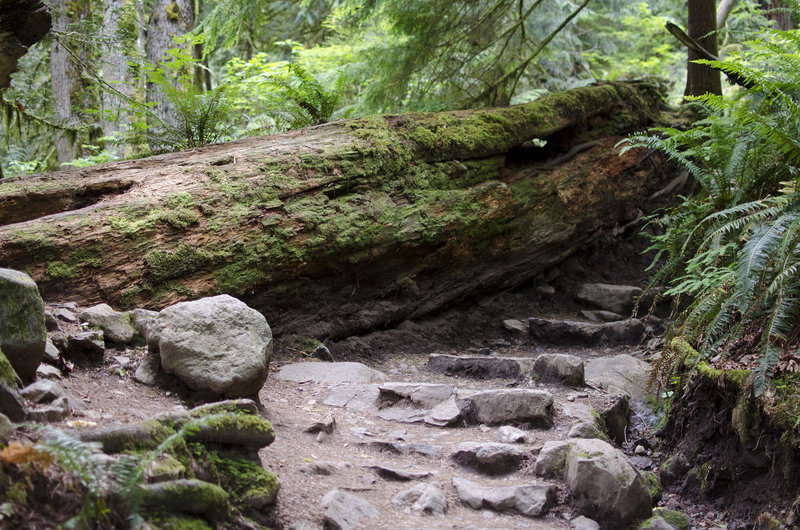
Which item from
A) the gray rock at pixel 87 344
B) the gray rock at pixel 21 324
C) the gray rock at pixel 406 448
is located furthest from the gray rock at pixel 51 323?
the gray rock at pixel 406 448

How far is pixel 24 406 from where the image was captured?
2201mm

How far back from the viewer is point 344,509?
8.11 feet

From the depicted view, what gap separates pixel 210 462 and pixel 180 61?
17.1 ft

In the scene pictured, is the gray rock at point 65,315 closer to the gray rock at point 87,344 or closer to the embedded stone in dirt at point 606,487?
the gray rock at point 87,344

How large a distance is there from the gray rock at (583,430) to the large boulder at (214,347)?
1996 millimetres

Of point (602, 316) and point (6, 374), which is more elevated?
point (6, 374)

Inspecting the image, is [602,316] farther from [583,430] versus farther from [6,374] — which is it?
[6,374]

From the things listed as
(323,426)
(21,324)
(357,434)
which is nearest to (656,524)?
Result: (357,434)

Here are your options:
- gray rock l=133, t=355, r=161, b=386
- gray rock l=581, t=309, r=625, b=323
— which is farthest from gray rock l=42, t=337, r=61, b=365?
gray rock l=581, t=309, r=625, b=323

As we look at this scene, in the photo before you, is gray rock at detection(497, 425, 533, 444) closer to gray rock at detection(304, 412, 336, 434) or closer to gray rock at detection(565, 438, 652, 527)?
gray rock at detection(565, 438, 652, 527)

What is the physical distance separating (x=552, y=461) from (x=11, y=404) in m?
2.60

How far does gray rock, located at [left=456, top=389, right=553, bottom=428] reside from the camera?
3.73m

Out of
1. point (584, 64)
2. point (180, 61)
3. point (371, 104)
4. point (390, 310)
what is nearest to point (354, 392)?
point (390, 310)

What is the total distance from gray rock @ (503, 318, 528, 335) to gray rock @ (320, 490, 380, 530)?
4034mm
